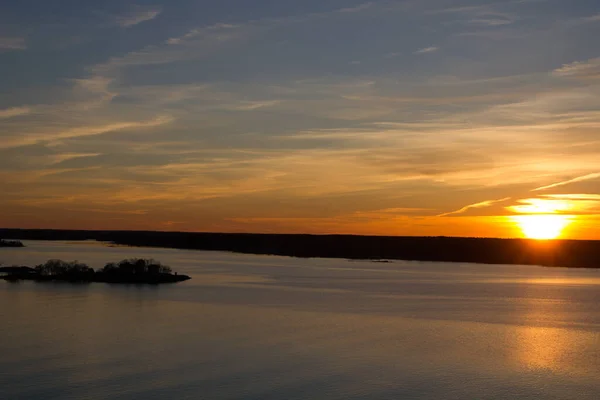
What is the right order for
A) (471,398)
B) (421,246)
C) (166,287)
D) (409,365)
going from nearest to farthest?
(471,398)
(409,365)
(166,287)
(421,246)

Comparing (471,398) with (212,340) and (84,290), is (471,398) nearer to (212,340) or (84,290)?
(212,340)

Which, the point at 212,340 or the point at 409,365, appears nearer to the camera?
the point at 409,365

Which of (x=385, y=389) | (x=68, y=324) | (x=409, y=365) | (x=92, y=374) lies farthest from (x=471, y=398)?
(x=68, y=324)

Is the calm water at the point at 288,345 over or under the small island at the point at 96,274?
under

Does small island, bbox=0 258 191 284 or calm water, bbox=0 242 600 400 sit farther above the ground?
small island, bbox=0 258 191 284

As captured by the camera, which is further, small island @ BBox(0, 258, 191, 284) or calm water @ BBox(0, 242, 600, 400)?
small island @ BBox(0, 258, 191, 284)

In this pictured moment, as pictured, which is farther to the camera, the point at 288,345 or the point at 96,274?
the point at 96,274

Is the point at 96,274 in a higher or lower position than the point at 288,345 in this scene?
higher

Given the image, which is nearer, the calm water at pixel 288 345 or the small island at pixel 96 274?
the calm water at pixel 288 345
